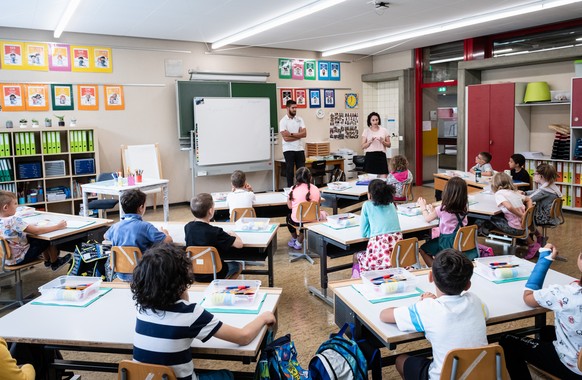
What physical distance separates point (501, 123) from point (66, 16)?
6.89m

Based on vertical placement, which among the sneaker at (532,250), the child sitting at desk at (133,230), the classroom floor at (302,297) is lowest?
the classroom floor at (302,297)

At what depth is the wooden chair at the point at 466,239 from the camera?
380 cm

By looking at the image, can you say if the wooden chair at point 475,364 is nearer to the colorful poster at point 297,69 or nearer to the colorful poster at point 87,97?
the colorful poster at point 87,97

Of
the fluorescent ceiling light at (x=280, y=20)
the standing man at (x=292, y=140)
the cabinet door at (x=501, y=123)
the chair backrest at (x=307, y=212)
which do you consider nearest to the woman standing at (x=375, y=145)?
the standing man at (x=292, y=140)

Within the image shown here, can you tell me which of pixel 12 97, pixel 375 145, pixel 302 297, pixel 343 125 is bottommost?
pixel 302 297

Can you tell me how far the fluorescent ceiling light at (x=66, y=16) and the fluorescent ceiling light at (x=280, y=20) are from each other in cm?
258

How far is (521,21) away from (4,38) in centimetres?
784

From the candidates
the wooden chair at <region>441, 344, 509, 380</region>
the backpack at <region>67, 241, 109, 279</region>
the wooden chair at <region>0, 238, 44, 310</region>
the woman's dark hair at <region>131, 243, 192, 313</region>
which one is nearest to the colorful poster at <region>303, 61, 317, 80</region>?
the wooden chair at <region>0, 238, 44, 310</region>

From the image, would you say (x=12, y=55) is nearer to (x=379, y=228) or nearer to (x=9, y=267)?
(x=9, y=267)

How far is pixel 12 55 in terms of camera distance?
7188mm

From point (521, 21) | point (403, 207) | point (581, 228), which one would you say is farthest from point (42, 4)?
point (581, 228)

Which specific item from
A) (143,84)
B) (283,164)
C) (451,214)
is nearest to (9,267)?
(451,214)

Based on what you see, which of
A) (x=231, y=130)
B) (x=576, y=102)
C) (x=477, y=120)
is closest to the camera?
(x=576, y=102)

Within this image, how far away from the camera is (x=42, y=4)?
19.0 feet
